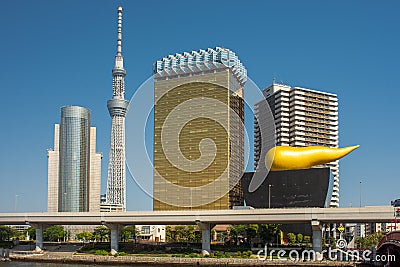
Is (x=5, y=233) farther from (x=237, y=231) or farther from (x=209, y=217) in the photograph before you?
(x=209, y=217)

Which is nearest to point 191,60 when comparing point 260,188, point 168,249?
point 260,188

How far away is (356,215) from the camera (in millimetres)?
55188

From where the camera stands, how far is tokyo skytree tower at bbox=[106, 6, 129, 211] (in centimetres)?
15675

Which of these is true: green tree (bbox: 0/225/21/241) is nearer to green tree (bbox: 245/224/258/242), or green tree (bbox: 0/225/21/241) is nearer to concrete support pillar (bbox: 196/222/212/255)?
green tree (bbox: 245/224/258/242)

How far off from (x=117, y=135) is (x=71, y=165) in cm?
1995

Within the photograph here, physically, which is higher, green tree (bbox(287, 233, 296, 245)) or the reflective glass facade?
the reflective glass facade

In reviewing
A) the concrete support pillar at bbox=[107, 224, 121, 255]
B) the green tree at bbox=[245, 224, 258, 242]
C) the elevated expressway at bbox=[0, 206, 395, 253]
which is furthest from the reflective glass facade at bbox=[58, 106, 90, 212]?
the green tree at bbox=[245, 224, 258, 242]

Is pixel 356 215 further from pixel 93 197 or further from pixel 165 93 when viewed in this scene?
pixel 93 197

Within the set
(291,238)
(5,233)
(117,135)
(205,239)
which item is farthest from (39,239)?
(117,135)

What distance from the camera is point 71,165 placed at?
166m

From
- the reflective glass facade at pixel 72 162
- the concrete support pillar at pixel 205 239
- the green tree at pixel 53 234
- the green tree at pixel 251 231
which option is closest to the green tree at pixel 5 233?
the green tree at pixel 53 234

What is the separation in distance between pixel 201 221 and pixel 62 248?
79.2 ft

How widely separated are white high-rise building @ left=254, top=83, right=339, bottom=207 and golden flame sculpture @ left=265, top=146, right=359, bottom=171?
5728cm

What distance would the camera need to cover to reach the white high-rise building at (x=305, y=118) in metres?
129
